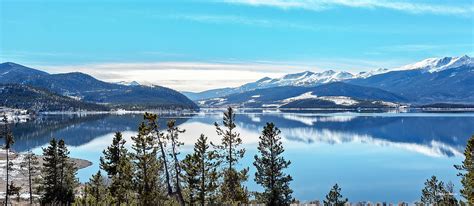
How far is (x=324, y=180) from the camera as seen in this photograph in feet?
318

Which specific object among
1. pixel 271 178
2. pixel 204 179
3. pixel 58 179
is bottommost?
pixel 58 179

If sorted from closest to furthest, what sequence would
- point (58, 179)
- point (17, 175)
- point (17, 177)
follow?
point (58, 179) → point (17, 177) → point (17, 175)

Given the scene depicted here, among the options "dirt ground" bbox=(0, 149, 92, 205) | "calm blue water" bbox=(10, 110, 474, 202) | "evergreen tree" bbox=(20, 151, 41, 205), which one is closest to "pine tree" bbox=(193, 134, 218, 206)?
"evergreen tree" bbox=(20, 151, 41, 205)

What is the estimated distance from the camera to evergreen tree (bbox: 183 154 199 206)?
38419 mm

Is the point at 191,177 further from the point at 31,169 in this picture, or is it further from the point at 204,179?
the point at 31,169

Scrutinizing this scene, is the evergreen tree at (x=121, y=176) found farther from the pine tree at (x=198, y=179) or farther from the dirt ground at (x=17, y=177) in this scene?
the dirt ground at (x=17, y=177)

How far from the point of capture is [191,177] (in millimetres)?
39594

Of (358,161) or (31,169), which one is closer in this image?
(31,169)

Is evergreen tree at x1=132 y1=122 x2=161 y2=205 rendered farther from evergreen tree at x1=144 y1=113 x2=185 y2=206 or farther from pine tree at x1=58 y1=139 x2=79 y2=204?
pine tree at x1=58 y1=139 x2=79 y2=204

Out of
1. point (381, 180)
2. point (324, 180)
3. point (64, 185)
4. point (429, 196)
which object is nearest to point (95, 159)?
point (324, 180)

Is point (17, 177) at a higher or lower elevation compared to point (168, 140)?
lower

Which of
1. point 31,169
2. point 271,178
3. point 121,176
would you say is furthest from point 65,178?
point 31,169

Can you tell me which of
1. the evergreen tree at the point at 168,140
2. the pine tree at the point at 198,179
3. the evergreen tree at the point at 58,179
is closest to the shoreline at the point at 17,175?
the evergreen tree at the point at 58,179

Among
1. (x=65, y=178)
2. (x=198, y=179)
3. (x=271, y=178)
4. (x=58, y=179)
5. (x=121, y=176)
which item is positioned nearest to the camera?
(x=121, y=176)
